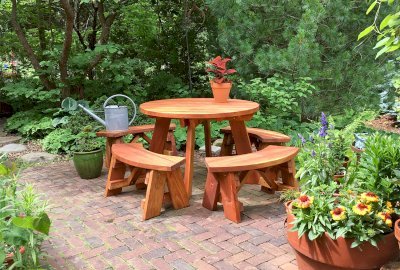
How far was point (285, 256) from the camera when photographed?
8.66 feet

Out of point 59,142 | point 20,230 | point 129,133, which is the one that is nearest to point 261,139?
point 129,133

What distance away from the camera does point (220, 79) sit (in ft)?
13.1

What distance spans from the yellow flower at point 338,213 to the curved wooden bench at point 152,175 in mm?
1421

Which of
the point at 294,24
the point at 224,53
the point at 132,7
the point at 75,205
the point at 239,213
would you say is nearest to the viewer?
the point at 239,213

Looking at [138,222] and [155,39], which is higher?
[155,39]

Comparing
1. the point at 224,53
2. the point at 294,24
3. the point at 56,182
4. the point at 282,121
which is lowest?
the point at 56,182

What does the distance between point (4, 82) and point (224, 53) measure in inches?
166

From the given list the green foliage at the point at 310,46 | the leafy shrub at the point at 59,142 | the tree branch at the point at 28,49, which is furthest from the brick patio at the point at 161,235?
the tree branch at the point at 28,49

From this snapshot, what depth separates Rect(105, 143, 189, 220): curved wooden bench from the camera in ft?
10.7

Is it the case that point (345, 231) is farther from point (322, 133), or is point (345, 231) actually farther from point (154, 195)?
point (154, 195)

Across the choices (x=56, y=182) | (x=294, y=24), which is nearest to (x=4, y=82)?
(x=56, y=182)

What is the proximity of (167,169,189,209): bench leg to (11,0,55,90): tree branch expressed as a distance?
147 inches

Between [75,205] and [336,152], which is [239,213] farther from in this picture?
[75,205]

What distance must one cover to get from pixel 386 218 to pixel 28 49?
5744mm
